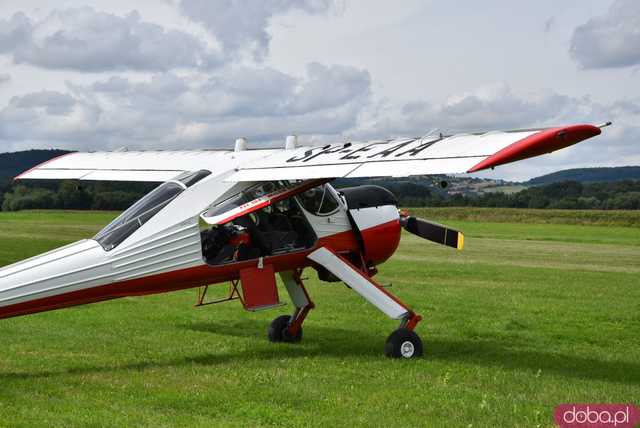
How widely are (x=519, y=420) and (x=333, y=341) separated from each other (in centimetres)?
529

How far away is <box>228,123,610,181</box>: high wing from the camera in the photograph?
8.59 meters

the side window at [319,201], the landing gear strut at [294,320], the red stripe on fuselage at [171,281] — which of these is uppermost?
the side window at [319,201]

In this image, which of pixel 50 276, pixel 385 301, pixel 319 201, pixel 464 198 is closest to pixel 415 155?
pixel 319 201

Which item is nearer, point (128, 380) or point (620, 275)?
point (128, 380)

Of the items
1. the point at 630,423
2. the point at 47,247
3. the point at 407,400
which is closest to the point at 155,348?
the point at 407,400

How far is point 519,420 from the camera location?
7.93 meters

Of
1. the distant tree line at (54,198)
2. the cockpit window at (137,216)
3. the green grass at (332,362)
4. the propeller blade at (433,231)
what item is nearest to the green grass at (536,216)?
the distant tree line at (54,198)

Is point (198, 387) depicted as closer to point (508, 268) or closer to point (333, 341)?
point (333, 341)

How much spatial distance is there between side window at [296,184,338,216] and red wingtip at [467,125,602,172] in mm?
→ 3616

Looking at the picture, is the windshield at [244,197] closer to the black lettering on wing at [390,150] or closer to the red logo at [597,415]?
the black lettering on wing at [390,150]

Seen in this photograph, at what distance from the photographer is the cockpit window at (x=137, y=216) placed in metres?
10.2

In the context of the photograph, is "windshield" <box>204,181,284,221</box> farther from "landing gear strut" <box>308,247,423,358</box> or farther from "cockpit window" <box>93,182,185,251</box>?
"landing gear strut" <box>308,247,423,358</box>

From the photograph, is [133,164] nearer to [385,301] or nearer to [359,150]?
[359,150]

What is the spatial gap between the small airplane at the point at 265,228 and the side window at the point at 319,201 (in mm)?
17
